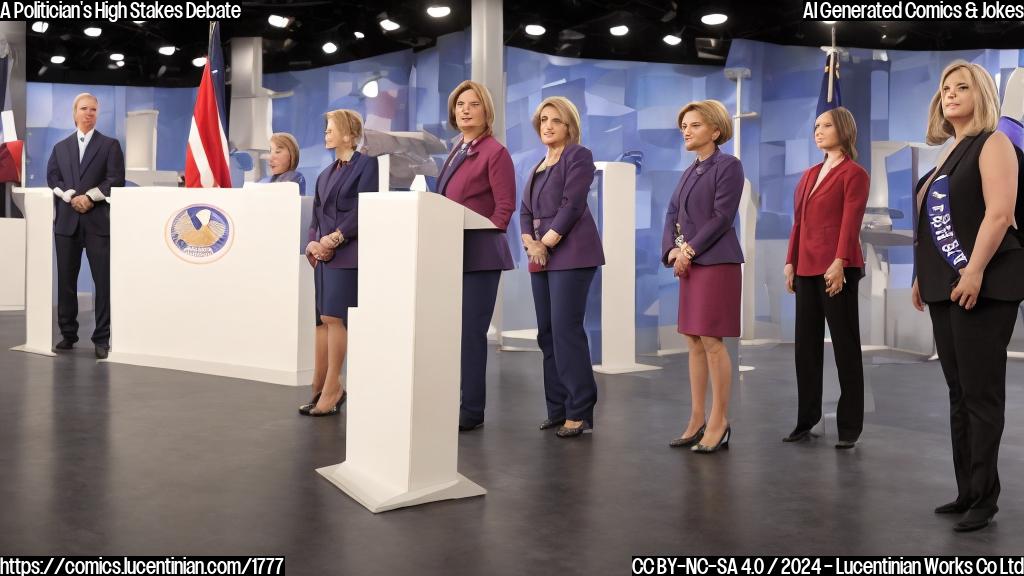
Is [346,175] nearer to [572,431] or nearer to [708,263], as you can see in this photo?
[572,431]

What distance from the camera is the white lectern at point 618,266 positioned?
5832 mm

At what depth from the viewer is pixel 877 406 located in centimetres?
459

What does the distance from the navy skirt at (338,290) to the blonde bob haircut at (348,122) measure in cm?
55

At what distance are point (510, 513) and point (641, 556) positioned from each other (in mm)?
483

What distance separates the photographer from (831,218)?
11.8 feet

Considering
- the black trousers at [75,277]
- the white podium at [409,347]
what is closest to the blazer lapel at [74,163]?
the black trousers at [75,277]

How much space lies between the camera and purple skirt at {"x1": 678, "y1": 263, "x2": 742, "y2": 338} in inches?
136

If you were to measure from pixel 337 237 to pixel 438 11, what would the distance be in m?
3.96

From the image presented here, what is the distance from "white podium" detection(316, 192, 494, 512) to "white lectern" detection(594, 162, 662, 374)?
3040mm

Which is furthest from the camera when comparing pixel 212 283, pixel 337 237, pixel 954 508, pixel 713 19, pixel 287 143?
pixel 713 19

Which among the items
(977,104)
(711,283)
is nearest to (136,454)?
(711,283)

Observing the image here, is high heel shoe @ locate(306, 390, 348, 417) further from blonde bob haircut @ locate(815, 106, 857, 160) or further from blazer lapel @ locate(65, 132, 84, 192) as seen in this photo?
blazer lapel @ locate(65, 132, 84, 192)

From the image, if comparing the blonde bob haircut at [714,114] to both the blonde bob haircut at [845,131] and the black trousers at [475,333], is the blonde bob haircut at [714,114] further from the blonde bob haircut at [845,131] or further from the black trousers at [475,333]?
the black trousers at [475,333]

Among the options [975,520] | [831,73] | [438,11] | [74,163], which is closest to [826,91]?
[831,73]
